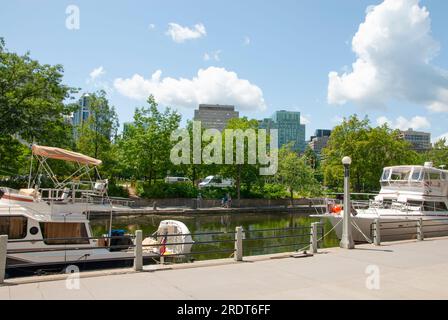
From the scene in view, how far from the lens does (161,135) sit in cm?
4700

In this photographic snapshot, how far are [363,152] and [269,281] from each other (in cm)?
4810

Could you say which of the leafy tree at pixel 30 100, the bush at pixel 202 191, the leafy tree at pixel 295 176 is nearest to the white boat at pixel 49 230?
the leafy tree at pixel 30 100

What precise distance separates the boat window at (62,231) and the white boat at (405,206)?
1321 cm

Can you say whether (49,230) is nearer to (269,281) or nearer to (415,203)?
(269,281)

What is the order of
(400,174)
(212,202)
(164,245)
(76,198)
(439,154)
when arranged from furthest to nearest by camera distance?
(439,154)
(212,202)
(400,174)
(76,198)
(164,245)

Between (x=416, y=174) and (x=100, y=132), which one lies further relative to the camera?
(x=100, y=132)

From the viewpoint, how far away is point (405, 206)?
24781mm

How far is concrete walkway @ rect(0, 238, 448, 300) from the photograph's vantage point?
849 centimetres

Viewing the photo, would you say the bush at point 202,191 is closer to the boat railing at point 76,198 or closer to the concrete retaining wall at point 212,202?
the concrete retaining wall at point 212,202

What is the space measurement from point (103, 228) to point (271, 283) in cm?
2218

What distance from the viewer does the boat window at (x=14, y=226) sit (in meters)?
13.6

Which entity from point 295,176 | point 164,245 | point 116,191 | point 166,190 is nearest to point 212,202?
point 166,190

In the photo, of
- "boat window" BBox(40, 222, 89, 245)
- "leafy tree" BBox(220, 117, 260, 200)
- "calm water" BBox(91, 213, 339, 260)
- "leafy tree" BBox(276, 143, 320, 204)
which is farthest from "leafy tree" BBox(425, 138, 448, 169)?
"boat window" BBox(40, 222, 89, 245)
